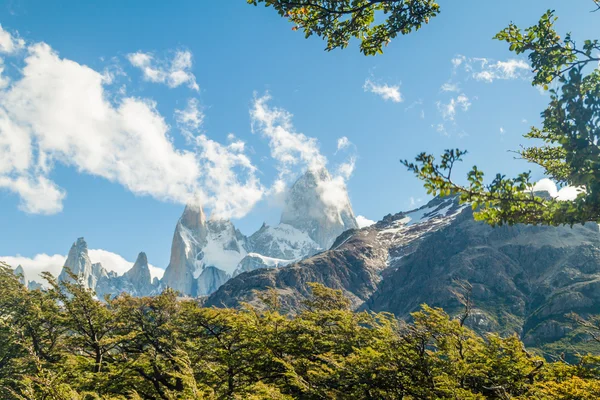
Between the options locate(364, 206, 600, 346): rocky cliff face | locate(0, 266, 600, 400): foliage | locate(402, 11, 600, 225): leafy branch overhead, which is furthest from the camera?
locate(364, 206, 600, 346): rocky cliff face

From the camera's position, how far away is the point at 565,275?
16900 centimetres

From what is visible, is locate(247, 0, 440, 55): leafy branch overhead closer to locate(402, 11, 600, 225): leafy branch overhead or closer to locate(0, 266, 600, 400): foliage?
locate(402, 11, 600, 225): leafy branch overhead

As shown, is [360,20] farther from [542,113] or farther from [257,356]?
[257,356]

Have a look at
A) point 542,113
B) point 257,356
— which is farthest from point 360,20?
→ point 257,356

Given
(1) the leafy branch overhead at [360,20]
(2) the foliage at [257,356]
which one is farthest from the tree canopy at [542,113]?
(2) the foliage at [257,356]

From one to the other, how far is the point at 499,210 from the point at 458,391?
5670 millimetres

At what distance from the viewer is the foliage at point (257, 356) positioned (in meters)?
12.6

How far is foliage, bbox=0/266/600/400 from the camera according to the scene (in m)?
12.6

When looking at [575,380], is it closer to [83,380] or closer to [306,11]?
[306,11]

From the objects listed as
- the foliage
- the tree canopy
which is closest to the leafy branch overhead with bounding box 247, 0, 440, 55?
the tree canopy

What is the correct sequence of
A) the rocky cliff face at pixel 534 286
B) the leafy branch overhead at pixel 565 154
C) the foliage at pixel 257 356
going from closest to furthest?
the leafy branch overhead at pixel 565 154 → the foliage at pixel 257 356 → the rocky cliff face at pixel 534 286

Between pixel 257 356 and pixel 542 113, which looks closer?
pixel 542 113

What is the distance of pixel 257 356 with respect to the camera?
58.6 feet

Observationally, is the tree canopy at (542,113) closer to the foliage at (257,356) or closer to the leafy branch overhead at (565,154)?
the leafy branch overhead at (565,154)
